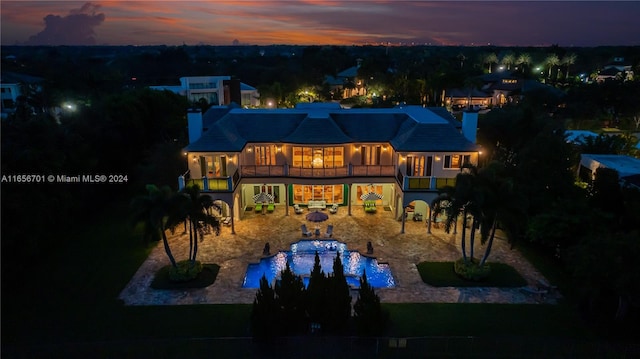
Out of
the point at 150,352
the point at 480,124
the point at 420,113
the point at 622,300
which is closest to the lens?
the point at 150,352

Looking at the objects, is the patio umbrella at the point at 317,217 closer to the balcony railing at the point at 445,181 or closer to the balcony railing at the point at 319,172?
the balcony railing at the point at 319,172

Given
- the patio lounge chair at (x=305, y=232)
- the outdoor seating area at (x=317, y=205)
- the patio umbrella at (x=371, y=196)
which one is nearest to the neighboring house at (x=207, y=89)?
the outdoor seating area at (x=317, y=205)

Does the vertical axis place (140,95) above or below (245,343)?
above

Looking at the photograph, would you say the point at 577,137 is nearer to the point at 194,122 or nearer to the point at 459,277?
the point at 459,277

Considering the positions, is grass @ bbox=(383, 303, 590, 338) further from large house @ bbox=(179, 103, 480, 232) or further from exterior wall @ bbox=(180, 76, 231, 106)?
exterior wall @ bbox=(180, 76, 231, 106)

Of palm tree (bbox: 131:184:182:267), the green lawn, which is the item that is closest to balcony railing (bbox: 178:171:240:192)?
palm tree (bbox: 131:184:182:267)

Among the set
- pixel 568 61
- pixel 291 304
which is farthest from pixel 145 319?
pixel 568 61

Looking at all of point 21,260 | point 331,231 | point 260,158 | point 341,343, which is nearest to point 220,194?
point 260,158

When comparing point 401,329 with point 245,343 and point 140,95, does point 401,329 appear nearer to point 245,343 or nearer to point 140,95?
point 245,343
